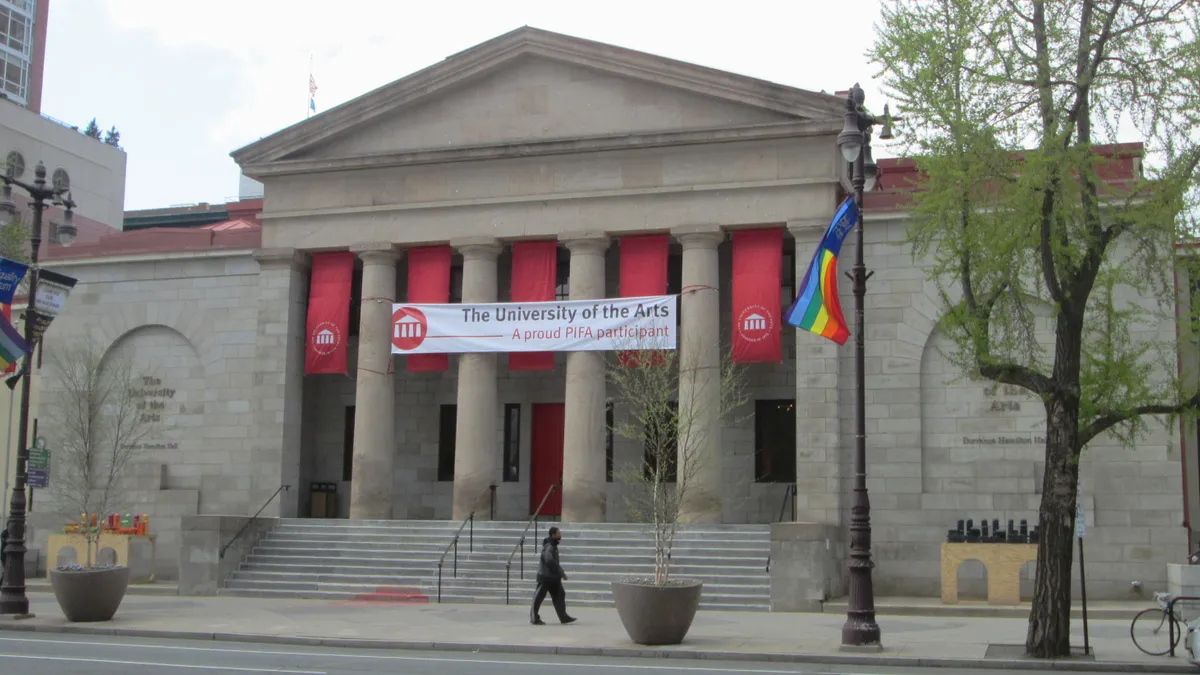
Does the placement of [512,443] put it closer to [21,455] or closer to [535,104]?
[535,104]

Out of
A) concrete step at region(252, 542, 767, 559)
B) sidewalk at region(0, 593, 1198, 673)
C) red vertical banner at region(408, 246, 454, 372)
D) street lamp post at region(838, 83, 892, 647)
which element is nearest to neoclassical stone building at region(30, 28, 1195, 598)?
red vertical banner at region(408, 246, 454, 372)

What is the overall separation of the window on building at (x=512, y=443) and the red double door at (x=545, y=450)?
1.36 ft

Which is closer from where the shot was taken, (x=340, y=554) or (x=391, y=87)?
(x=340, y=554)

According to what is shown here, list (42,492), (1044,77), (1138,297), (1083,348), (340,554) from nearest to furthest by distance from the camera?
(1044,77), (1083,348), (1138,297), (340,554), (42,492)

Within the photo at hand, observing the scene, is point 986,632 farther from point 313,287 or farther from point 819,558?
point 313,287

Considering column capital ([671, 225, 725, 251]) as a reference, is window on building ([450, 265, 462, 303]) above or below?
below

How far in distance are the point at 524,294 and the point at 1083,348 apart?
16344mm

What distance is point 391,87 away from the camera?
33656 millimetres

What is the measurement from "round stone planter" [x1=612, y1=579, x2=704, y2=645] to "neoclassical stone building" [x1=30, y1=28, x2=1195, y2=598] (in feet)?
27.1

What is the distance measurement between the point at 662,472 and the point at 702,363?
816 centimetres

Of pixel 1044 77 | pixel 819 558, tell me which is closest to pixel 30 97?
pixel 819 558

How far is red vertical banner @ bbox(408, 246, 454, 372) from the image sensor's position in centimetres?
3319

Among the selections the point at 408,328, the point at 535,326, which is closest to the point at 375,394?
the point at 408,328

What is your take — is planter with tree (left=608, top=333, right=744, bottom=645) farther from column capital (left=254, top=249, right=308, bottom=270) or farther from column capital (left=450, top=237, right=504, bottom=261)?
column capital (left=254, top=249, right=308, bottom=270)
